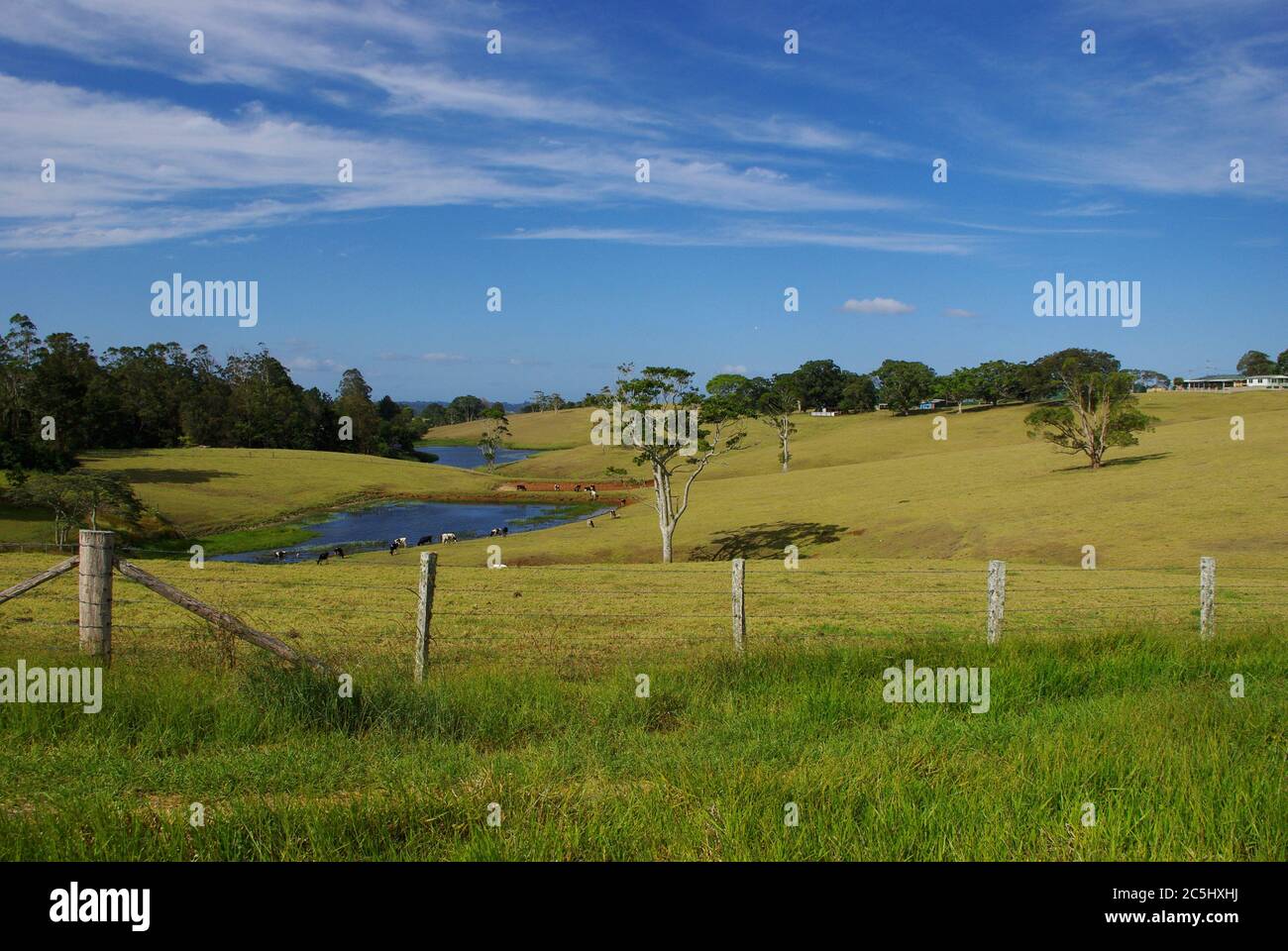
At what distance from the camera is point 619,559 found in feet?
146

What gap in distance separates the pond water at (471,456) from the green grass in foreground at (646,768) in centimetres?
13661

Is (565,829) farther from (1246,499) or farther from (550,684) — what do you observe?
(1246,499)

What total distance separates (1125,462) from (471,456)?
442 ft

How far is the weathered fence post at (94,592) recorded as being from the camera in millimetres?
9836

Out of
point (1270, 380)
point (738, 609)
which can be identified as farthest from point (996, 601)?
point (1270, 380)

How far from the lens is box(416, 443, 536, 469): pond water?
15279 cm

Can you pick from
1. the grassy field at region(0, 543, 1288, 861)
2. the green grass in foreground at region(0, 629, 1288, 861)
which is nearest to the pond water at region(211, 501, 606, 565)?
the grassy field at region(0, 543, 1288, 861)

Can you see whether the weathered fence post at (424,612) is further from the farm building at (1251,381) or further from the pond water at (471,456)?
the farm building at (1251,381)

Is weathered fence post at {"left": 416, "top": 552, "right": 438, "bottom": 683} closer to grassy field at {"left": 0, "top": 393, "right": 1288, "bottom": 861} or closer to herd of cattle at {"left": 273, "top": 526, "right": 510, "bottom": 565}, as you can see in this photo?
grassy field at {"left": 0, "top": 393, "right": 1288, "bottom": 861}

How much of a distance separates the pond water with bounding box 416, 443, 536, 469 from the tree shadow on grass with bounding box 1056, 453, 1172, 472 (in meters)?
99.5

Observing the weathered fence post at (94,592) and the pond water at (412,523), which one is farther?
the pond water at (412,523)

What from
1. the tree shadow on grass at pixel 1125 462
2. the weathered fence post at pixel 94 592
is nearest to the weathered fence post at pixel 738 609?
the weathered fence post at pixel 94 592

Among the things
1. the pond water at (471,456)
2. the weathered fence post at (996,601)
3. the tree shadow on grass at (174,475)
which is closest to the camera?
the weathered fence post at (996,601)

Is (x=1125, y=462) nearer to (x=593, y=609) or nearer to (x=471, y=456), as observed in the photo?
(x=593, y=609)
